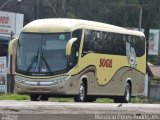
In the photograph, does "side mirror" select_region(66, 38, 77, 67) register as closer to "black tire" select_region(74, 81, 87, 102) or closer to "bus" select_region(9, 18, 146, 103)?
"bus" select_region(9, 18, 146, 103)

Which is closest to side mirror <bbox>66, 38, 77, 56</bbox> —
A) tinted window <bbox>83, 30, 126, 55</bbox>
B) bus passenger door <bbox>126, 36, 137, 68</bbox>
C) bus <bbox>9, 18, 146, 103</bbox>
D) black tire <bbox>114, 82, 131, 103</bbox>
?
bus <bbox>9, 18, 146, 103</bbox>

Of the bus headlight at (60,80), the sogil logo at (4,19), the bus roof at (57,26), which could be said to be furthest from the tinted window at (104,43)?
the sogil logo at (4,19)

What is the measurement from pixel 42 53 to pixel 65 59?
835mm

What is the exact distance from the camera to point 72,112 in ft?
16.3

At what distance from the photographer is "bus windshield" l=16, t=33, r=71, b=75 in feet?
68.0

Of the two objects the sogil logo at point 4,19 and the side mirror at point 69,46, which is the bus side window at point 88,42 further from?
the sogil logo at point 4,19

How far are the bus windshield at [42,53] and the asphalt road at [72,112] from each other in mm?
15218

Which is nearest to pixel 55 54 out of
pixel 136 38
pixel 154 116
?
pixel 136 38

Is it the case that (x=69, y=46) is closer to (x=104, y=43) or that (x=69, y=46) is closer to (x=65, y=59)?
(x=65, y=59)

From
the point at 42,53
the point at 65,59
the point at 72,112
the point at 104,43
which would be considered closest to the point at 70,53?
the point at 65,59

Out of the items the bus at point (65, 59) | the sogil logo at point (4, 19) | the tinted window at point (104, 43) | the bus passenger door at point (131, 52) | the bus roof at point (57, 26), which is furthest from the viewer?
the sogil logo at point (4, 19)

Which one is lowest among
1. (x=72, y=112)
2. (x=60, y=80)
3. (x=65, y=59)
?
(x=60, y=80)

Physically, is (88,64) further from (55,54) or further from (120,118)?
A: (120,118)

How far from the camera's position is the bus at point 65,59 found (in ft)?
68.0
